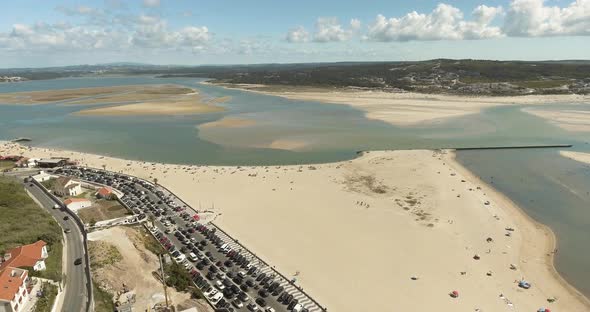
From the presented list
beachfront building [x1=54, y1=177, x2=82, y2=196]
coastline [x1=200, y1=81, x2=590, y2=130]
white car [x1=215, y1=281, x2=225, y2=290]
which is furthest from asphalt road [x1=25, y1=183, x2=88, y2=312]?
coastline [x1=200, y1=81, x2=590, y2=130]

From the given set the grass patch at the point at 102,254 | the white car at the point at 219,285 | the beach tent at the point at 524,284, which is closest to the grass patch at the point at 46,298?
the grass patch at the point at 102,254

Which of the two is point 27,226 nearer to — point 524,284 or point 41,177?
point 41,177

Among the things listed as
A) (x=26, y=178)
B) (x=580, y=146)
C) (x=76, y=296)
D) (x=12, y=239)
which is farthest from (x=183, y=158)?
(x=580, y=146)

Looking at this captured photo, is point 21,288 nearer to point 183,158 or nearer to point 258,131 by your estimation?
point 183,158

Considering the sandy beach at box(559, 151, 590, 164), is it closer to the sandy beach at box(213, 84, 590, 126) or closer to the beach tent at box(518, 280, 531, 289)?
the sandy beach at box(213, 84, 590, 126)

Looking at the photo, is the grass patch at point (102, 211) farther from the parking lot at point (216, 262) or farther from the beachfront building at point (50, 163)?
the beachfront building at point (50, 163)
